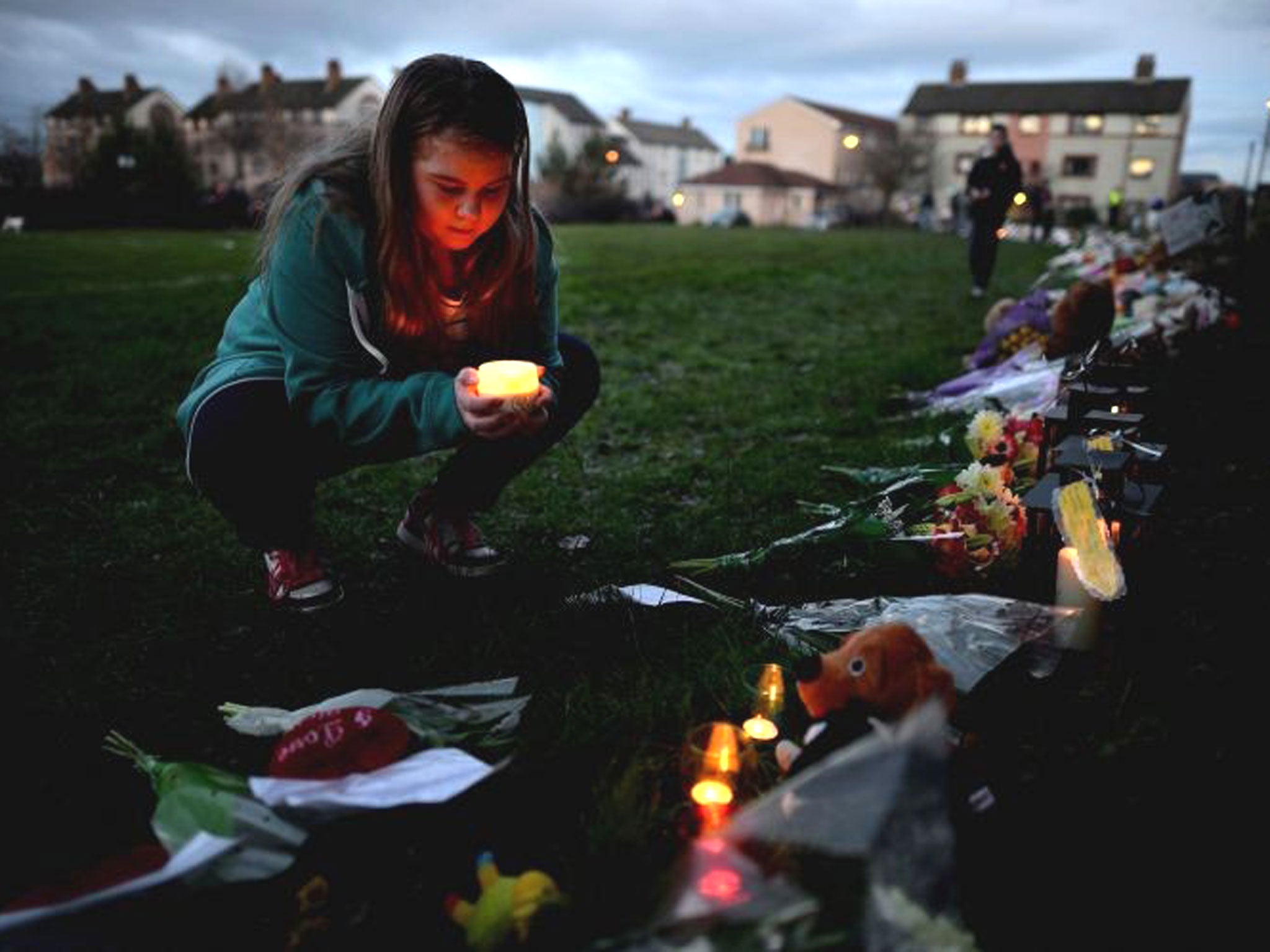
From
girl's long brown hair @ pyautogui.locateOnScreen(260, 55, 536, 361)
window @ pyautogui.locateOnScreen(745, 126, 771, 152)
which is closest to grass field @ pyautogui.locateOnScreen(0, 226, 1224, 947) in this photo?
girl's long brown hair @ pyautogui.locateOnScreen(260, 55, 536, 361)

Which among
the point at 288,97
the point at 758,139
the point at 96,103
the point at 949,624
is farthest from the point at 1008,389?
the point at 96,103

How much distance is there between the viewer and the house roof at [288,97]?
6269 centimetres

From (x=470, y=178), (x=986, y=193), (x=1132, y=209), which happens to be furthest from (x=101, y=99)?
(x=470, y=178)

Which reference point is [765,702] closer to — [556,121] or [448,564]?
[448,564]

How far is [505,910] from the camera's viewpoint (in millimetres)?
1239

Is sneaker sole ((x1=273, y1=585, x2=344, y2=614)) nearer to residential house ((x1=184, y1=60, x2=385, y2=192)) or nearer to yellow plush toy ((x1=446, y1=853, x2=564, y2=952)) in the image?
yellow plush toy ((x1=446, y1=853, x2=564, y2=952))

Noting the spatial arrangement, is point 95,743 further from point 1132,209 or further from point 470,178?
point 1132,209

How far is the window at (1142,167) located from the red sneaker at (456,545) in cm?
6688

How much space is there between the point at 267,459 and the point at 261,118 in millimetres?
63915

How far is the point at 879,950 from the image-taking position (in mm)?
1037

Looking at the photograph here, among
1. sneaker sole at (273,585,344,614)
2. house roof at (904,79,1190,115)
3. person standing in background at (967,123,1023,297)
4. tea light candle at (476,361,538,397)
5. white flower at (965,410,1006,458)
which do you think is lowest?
sneaker sole at (273,585,344,614)

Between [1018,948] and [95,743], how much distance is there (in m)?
1.93

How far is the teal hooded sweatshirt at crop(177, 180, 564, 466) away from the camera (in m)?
2.17

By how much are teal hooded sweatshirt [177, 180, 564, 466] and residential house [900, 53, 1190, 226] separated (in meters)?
60.8
